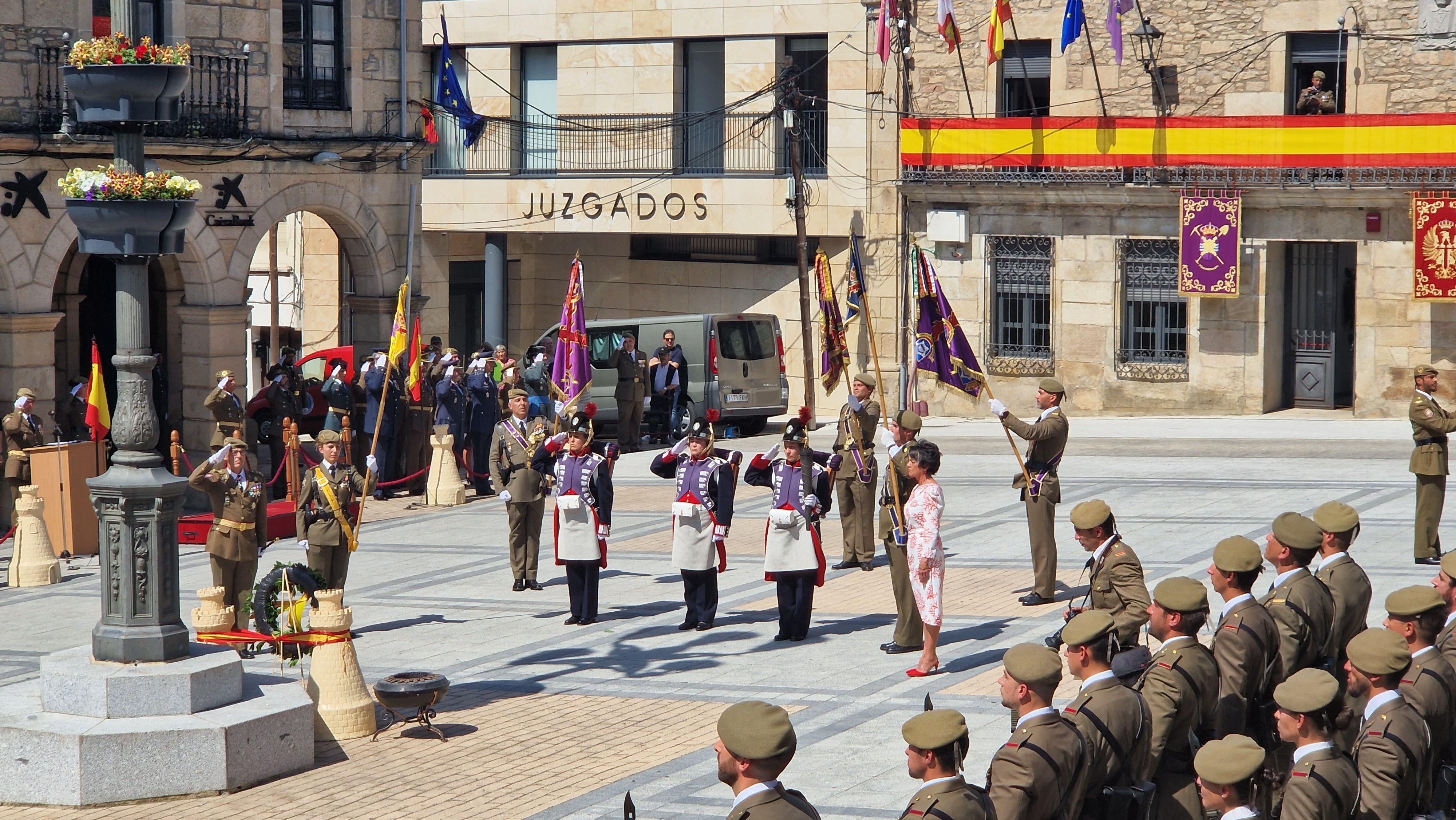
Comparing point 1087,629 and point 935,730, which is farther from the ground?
point 1087,629

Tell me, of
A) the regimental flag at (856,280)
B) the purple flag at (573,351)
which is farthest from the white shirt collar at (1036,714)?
the purple flag at (573,351)

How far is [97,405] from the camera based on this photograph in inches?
737

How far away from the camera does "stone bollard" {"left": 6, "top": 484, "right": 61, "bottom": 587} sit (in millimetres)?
17891

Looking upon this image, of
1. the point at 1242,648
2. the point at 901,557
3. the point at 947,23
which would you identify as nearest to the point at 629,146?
the point at 947,23

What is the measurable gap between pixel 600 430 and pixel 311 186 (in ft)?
22.2

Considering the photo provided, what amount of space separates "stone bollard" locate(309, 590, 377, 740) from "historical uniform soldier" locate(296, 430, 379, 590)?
8.56ft

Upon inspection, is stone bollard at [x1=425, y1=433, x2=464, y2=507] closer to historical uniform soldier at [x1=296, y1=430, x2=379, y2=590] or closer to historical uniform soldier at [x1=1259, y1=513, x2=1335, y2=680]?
historical uniform soldier at [x1=296, y1=430, x2=379, y2=590]

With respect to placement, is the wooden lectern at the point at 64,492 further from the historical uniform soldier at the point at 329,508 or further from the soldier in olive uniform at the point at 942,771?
the soldier in olive uniform at the point at 942,771

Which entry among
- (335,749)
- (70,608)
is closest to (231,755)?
(335,749)

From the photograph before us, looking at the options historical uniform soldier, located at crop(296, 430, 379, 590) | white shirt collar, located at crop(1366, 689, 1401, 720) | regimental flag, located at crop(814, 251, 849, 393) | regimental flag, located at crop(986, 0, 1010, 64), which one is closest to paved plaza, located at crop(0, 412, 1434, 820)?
historical uniform soldier, located at crop(296, 430, 379, 590)

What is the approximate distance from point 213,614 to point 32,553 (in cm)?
574

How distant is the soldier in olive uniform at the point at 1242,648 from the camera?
8.40 metres

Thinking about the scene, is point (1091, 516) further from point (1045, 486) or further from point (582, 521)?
point (582, 521)

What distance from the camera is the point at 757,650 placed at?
13938 millimetres
